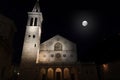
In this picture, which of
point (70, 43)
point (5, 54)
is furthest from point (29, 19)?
point (5, 54)

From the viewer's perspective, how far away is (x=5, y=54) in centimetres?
1744

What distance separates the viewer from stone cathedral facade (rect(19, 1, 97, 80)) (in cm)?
2950

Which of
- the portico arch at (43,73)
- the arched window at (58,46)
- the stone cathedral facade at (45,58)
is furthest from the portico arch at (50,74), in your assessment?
the arched window at (58,46)

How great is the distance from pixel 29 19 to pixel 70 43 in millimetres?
14575

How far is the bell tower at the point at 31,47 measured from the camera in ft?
97.5

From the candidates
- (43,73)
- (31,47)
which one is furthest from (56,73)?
(31,47)

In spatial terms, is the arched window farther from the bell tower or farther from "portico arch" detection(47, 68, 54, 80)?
"portico arch" detection(47, 68, 54, 80)

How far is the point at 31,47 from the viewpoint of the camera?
3306cm

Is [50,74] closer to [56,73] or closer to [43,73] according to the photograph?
[56,73]

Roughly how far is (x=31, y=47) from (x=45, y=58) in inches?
194

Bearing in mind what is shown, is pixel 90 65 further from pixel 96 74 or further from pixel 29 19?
pixel 29 19

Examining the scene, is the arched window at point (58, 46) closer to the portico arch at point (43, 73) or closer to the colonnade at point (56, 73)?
the colonnade at point (56, 73)

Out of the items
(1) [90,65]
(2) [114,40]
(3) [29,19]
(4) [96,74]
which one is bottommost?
(4) [96,74]

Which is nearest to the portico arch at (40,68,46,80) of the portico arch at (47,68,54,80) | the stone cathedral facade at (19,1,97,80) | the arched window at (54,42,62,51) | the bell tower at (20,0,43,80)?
the stone cathedral facade at (19,1,97,80)
